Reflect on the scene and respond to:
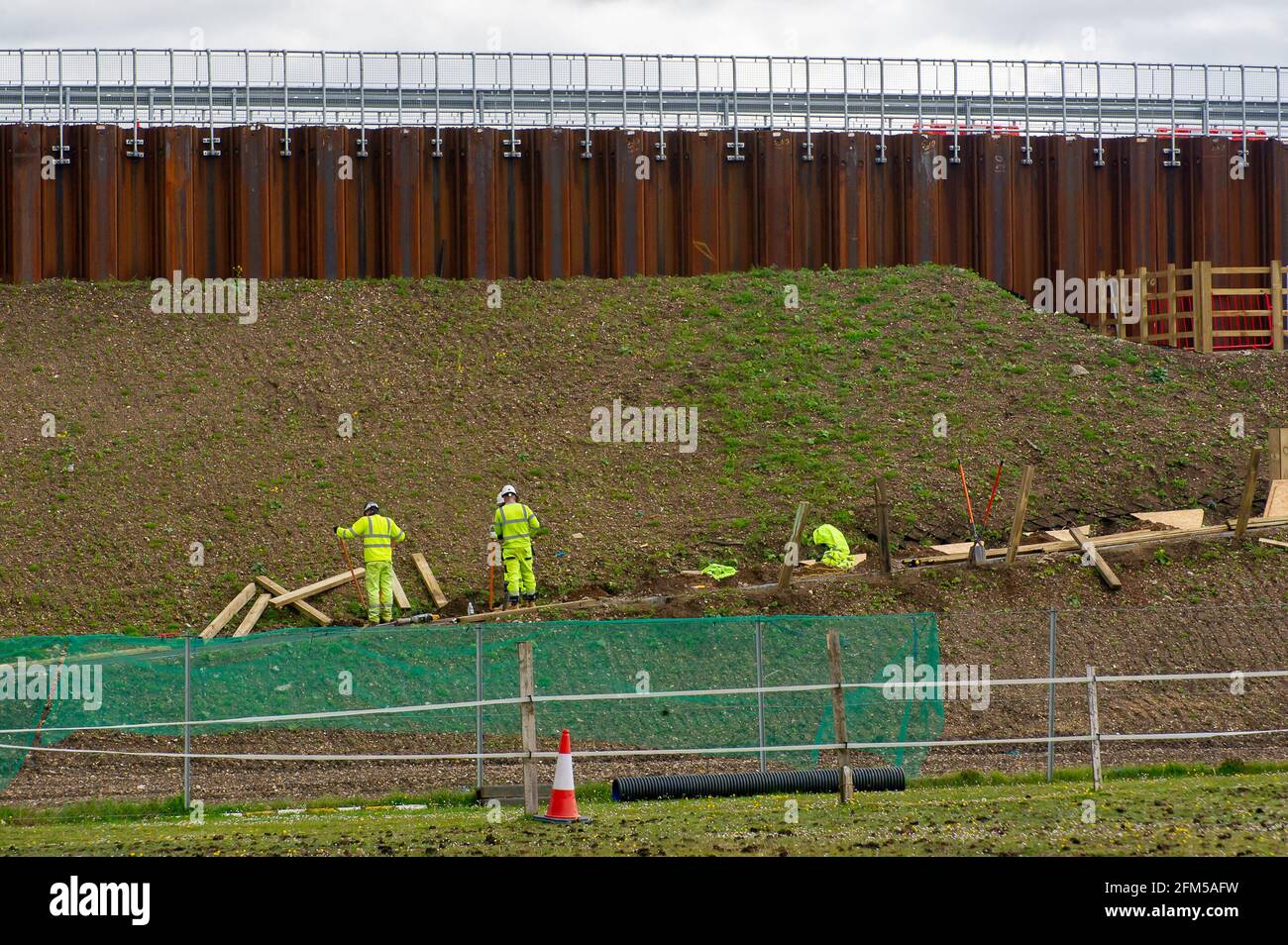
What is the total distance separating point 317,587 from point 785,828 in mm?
12842

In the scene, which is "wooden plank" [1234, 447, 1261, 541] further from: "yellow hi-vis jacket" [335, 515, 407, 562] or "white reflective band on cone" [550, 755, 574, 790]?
"white reflective band on cone" [550, 755, 574, 790]

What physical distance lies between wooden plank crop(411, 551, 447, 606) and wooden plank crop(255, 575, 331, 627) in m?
1.68

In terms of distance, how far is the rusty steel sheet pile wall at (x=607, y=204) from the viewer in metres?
33.2

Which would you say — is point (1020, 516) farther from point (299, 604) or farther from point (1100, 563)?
point (299, 604)

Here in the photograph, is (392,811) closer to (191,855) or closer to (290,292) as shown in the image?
(191,855)

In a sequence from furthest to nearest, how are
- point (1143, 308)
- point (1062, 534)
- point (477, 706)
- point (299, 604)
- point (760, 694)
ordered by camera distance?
point (1143, 308) → point (1062, 534) → point (299, 604) → point (760, 694) → point (477, 706)

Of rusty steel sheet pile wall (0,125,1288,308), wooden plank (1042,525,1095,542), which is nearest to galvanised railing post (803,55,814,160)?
rusty steel sheet pile wall (0,125,1288,308)

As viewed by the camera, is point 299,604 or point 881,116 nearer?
point 299,604

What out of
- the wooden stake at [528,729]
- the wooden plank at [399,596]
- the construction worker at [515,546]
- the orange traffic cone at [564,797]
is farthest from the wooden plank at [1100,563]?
the orange traffic cone at [564,797]

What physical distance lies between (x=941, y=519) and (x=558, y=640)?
1062cm

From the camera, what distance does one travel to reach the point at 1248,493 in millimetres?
23266

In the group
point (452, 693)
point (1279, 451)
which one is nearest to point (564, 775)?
point (452, 693)

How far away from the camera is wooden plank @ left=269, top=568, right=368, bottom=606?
2305cm

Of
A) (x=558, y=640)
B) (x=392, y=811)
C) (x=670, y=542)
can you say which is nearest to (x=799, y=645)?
(x=558, y=640)
